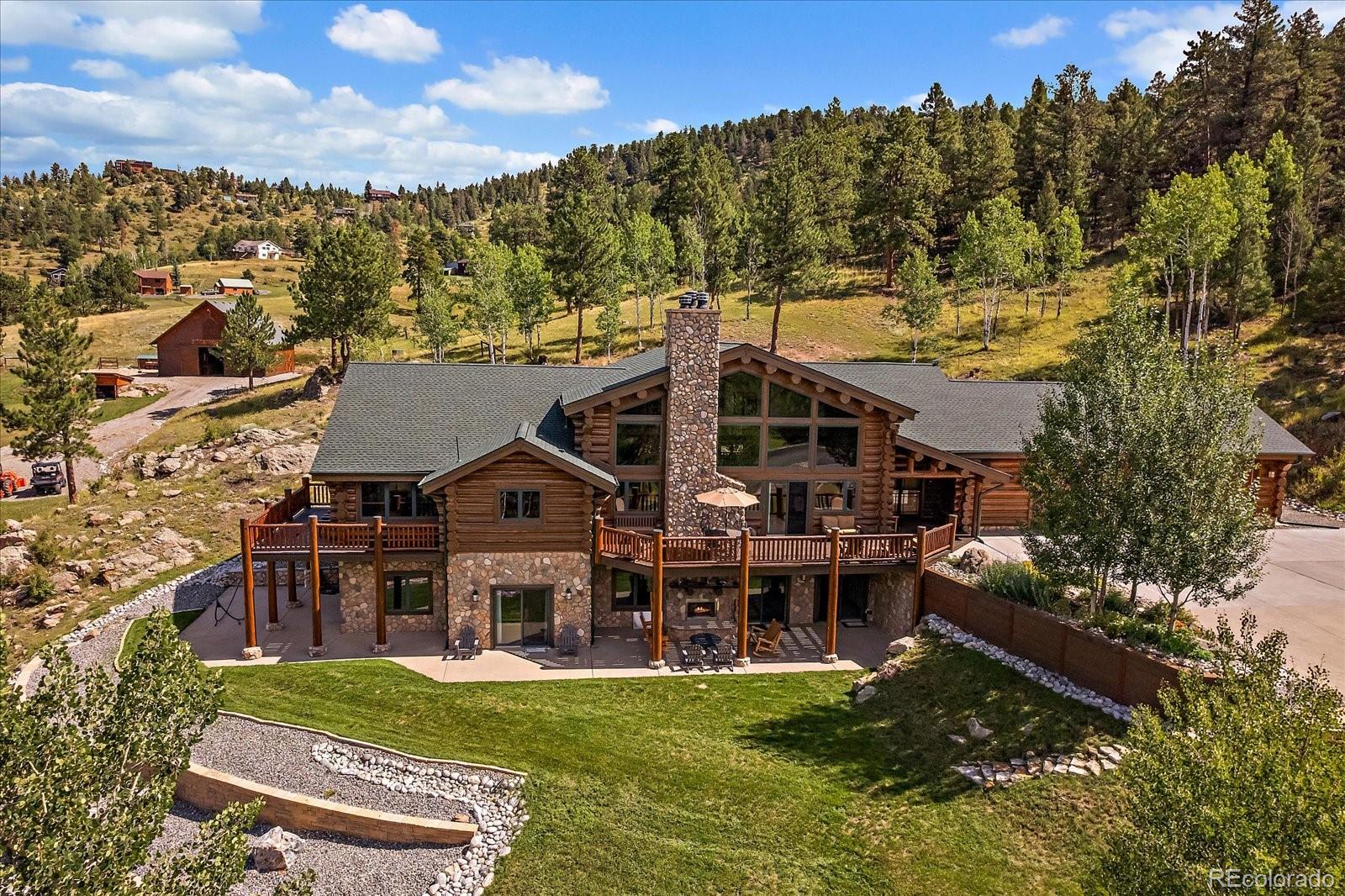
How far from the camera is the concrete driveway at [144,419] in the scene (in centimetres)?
4091

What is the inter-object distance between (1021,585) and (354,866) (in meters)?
15.1

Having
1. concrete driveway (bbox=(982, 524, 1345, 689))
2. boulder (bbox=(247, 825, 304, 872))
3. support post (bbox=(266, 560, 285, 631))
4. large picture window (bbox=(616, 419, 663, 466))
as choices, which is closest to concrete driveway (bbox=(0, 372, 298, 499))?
support post (bbox=(266, 560, 285, 631))

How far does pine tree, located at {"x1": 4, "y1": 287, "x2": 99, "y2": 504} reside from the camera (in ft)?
112

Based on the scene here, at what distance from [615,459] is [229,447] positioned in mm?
24263

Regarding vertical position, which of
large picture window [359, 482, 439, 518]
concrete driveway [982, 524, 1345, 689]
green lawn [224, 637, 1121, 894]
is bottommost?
green lawn [224, 637, 1121, 894]

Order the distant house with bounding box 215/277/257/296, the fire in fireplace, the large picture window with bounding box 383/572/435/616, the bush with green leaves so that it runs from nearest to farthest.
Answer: the bush with green leaves, the large picture window with bounding box 383/572/435/616, the fire in fireplace, the distant house with bounding box 215/277/257/296

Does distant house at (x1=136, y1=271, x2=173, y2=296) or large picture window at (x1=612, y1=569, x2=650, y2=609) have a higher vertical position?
distant house at (x1=136, y1=271, x2=173, y2=296)

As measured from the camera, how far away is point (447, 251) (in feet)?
348

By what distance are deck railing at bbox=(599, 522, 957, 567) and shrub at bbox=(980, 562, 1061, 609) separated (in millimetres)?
2013

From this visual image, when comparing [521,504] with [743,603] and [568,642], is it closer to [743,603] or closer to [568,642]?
[568,642]

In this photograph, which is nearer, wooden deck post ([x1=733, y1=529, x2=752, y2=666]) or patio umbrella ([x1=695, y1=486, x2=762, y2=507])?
wooden deck post ([x1=733, y1=529, x2=752, y2=666])

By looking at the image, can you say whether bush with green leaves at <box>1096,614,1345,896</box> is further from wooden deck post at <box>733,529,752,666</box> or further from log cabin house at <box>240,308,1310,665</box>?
log cabin house at <box>240,308,1310,665</box>

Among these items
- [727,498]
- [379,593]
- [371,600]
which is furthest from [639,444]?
[371,600]

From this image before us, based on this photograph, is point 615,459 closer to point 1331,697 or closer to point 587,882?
point 587,882
